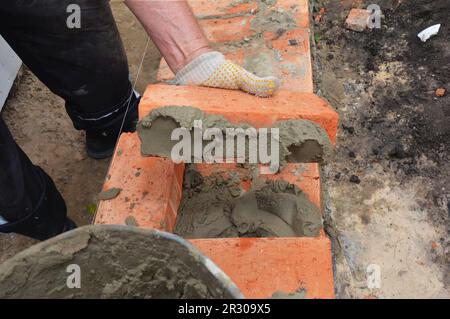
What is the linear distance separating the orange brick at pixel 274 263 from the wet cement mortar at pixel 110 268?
42 centimetres

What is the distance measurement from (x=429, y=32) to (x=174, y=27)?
1954 mm

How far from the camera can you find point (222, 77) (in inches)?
83.6

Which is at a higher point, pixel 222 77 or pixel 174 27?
pixel 174 27

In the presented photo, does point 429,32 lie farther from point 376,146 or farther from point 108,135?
point 108,135

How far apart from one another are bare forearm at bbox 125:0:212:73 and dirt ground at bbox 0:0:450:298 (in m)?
1.12

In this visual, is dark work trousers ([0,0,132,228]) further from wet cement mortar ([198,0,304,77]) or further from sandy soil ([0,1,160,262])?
wet cement mortar ([198,0,304,77])

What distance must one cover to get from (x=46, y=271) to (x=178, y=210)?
0.93 metres

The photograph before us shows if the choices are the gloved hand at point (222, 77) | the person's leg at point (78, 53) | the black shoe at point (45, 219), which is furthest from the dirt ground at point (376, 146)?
the gloved hand at point (222, 77)

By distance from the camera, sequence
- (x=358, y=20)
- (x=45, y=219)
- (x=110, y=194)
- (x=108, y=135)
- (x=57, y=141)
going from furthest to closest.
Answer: (x=57, y=141) < (x=358, y=20) < (x=108, y=135) < (x=45, y=219) < (x=110, y=194)

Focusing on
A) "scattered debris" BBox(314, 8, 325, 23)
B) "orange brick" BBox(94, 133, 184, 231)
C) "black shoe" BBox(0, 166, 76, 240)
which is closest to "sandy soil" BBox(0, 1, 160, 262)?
"black shoe" BBox(0, 166, 76, 240)

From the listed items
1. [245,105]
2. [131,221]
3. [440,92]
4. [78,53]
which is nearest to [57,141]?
[78,53]

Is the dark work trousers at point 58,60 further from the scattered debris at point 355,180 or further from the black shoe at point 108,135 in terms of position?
the scattered debris at point 355,180

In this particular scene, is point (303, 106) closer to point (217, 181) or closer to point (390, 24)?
point (217, 181)
